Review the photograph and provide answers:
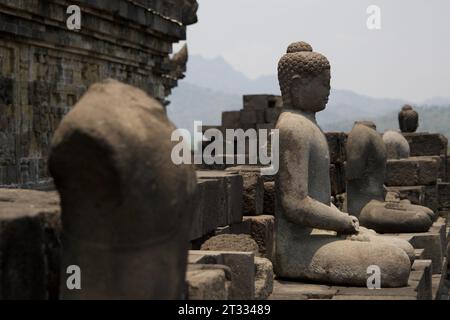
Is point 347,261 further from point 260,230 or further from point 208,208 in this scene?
point 260,230

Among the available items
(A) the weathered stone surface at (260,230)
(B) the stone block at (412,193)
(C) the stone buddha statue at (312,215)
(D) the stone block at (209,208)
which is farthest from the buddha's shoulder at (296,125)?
(B) the stone block at (412,193)

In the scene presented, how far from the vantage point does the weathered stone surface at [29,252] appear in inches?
143

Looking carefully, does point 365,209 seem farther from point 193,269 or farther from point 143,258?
point 143,258

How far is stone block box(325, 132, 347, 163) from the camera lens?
36.2ft

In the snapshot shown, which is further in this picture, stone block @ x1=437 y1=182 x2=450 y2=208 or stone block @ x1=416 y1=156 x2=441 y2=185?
stone block @ x1=437 y1=182 x2=450 y2=208

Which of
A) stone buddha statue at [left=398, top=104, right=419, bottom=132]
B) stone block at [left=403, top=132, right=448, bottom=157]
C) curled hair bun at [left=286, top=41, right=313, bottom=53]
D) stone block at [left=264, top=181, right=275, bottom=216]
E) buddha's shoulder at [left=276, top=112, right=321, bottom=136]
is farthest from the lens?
stone buddha statue at [left=398, top=104, right=419, bottom=132]

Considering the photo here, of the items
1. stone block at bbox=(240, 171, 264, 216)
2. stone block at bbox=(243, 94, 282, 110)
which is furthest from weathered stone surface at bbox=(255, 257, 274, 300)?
stone block at bbox=(243, 94, 282, 110)

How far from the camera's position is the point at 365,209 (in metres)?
9.17

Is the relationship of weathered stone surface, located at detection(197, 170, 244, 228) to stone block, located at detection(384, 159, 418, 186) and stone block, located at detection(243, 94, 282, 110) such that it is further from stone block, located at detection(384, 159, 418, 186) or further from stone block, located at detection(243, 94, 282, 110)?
stone block, located at detection(243, 94, 282, 110)

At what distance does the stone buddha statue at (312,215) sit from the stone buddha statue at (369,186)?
2.89 meters

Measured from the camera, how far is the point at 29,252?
3.75 meters

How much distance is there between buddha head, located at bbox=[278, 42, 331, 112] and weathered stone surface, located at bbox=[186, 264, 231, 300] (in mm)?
2521

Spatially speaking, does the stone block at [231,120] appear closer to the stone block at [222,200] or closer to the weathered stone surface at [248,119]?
the weathered stone surface at [248,119]

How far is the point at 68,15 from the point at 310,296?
7.66 m
